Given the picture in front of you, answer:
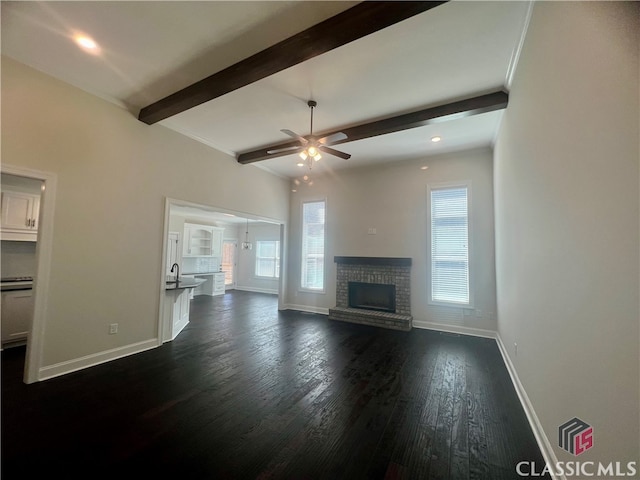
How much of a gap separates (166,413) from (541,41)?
4.27 metres

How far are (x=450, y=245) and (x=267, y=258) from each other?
6.66 meters

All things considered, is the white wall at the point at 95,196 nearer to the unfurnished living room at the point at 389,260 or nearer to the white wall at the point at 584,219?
the unfurnished living room at the point at 389,260

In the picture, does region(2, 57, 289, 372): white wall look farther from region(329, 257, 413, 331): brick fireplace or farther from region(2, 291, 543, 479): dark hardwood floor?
region(329, 257, 413, 331): brick fireplace

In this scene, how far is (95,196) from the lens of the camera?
3.25 meters

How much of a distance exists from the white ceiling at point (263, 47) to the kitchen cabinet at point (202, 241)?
5.23 meters

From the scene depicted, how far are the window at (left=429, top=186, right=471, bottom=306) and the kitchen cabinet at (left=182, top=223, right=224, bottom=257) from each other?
7.36m

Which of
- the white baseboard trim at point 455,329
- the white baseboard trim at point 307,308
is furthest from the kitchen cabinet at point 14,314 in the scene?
the white baseboard trim at point 455,329

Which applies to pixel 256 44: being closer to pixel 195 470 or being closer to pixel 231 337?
pixel 195 470

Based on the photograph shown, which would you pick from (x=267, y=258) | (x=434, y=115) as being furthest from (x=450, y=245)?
(x=267, y=258)

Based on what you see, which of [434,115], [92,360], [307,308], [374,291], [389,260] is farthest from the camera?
[307,308]

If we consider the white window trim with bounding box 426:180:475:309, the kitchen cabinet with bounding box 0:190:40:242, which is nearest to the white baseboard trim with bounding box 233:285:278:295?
the white window trim with bounding box 426:180:475:309

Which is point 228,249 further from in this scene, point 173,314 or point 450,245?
point 450,245

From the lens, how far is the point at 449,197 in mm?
5031

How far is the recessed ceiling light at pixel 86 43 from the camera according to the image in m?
2.40
